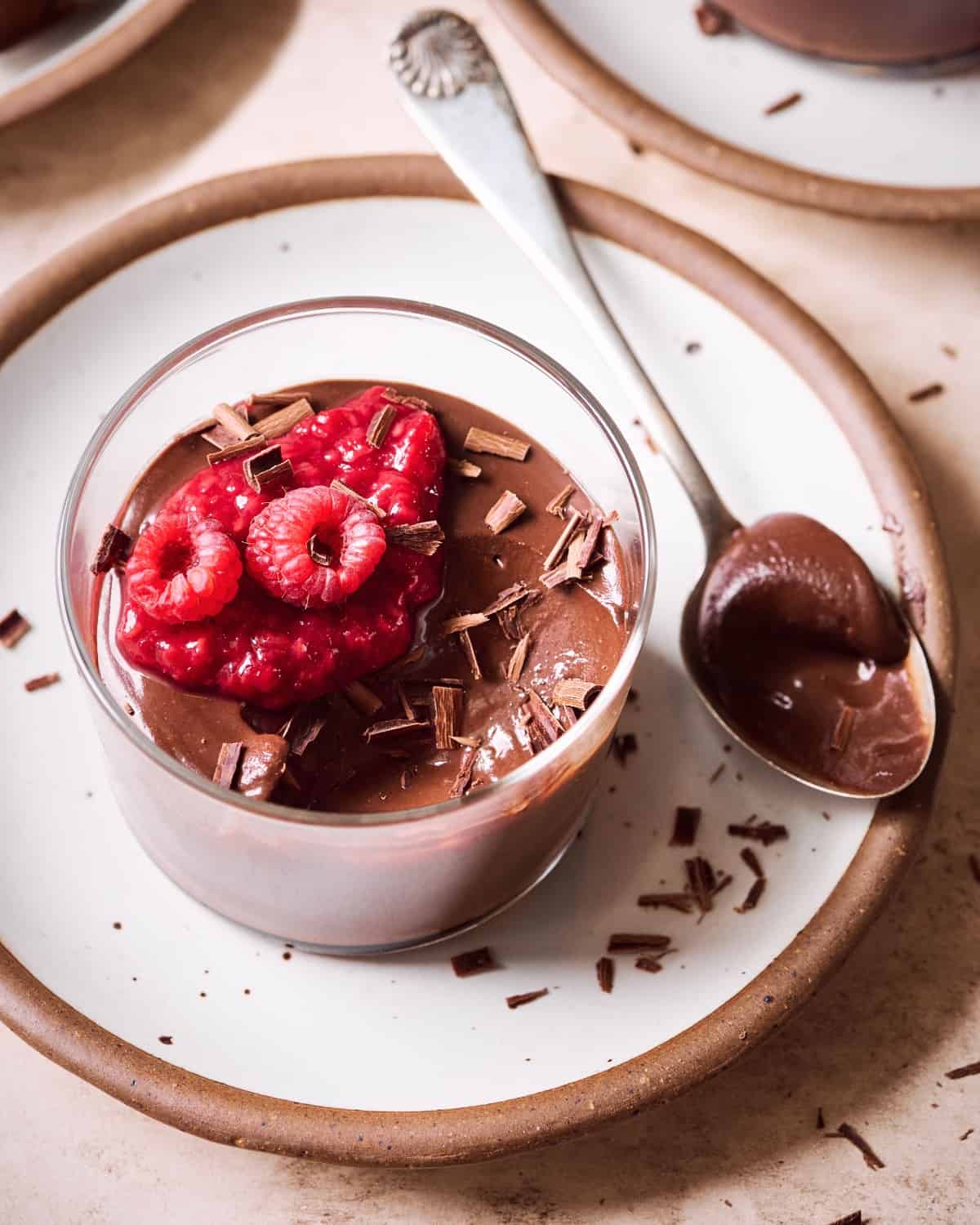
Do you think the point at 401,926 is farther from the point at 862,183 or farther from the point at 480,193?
the point at 862,183

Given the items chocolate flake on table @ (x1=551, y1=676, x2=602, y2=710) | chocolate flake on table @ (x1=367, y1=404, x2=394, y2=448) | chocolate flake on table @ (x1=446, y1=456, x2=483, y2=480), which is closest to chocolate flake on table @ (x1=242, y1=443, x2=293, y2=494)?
chocolate flake on table @ (x1=367, y1=404, x2=394, y2=448)

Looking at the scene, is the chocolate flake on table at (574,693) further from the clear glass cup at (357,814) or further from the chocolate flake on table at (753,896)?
the chocolate flake on table at (753,896)

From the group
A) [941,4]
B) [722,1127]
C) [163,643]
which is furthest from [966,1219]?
[941,4]

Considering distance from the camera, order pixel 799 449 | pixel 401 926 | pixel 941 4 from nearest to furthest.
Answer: pixel 401 926 → pixel 799 449 → pixel 941 4

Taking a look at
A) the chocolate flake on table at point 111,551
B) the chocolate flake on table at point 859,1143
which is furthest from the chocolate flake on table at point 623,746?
the chocolate flake on table at point 111,551

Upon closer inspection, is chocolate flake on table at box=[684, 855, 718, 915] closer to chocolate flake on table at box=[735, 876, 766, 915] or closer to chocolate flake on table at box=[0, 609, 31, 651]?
chocolate flake on table at box=[735, 876, 766, 915]

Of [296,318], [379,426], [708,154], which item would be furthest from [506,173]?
[379,426]

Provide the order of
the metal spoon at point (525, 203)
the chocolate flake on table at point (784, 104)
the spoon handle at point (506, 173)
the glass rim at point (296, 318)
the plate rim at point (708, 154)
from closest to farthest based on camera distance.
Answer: the glass rim at point (296, 318) < the metal spoon at point (525, 203) < the spoon handle at point (506, 173) < the plate rim at point (708, 154) < the chocolate flake on table at point (784, 104)
